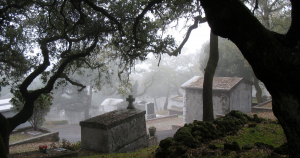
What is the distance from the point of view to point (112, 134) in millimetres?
8336

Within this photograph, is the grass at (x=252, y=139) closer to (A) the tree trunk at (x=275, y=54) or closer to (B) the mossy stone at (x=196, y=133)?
(B) the mossy stone at (x=196, y=133)

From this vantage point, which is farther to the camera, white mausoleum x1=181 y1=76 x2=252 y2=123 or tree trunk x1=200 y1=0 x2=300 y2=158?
white mausoleum x1=181 y1=76 x2=252 y2=123

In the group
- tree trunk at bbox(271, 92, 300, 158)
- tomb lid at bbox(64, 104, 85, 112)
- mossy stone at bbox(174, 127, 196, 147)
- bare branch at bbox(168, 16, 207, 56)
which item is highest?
bare branch at bbox(168, 16, 207, 56)

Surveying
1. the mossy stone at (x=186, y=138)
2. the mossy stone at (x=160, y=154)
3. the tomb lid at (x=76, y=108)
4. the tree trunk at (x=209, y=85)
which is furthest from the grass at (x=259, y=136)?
the tomb lid at (x=76, y=108)

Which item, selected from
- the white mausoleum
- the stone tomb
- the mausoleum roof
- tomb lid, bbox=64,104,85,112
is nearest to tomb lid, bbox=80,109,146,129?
the stone tomb

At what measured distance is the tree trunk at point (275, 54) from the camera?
8.77ft

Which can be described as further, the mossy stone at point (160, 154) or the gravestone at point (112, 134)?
the gravestone at point (112, 134)

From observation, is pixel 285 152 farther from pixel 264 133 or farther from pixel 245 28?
pixel 245 28

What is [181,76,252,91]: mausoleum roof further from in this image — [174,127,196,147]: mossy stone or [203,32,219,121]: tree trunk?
[174,127,196,147]: mossy stone

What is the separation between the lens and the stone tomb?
26.9 feet

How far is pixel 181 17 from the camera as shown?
38.8 feet

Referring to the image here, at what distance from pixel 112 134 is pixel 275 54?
696 cm

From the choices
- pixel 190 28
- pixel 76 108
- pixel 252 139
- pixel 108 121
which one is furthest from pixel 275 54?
pixel 76 108

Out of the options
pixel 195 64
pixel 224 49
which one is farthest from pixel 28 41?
pixel 195 64
